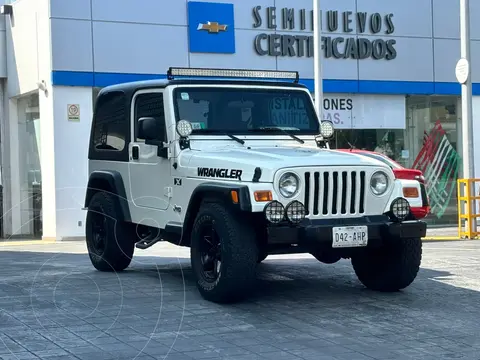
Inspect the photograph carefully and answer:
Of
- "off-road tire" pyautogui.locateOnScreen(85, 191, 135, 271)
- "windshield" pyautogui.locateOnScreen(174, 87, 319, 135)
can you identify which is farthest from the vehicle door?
"off-road tire" pyautogui.locateOnScreen(85, 191, 135, 271)

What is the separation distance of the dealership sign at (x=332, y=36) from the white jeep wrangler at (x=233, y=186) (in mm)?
9228

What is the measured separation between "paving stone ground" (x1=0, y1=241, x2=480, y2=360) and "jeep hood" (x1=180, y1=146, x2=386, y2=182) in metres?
1.30

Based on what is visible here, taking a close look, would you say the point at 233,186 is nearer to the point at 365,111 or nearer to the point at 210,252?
the point at 210,252

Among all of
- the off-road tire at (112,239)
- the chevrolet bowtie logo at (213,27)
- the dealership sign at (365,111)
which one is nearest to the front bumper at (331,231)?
the off-road tire at (112,239)

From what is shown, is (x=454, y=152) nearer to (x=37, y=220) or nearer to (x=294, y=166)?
(x=37, y=220)

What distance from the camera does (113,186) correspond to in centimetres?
1005

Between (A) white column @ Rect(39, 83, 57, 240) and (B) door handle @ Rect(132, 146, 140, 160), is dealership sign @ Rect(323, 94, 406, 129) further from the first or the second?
(B) door handle @ Rect(132, 146, 140, 160)

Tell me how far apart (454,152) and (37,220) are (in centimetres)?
1075

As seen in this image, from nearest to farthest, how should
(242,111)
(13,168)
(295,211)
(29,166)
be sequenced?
(295,211) → (242,111) → (29,166) → (13,168)

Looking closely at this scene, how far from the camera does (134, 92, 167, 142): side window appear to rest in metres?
9.18

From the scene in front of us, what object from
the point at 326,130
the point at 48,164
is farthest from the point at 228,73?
the point at 48,164

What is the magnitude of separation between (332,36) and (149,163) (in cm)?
1181

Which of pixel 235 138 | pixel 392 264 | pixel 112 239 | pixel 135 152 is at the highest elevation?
pixel 235 138

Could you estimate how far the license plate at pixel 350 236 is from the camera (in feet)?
25.0
